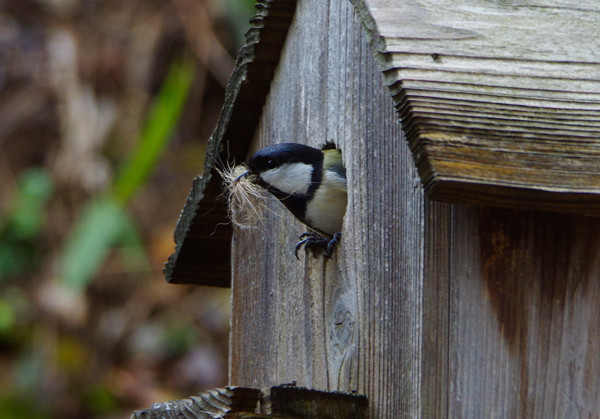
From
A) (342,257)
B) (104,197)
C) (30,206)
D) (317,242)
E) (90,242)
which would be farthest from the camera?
(30,206)

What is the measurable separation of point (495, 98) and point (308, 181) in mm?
852

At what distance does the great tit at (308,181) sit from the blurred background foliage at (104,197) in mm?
2711

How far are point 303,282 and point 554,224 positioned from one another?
2.44 feet

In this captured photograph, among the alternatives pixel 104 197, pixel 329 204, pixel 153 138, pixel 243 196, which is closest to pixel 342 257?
pixel 329 204

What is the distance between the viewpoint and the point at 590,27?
1.61 metres

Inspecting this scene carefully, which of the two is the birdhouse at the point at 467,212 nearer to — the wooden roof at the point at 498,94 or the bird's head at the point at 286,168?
the wooden roof at the point at 498,94

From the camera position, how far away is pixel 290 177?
219 cm

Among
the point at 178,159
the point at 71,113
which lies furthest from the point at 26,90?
the point at 178,159

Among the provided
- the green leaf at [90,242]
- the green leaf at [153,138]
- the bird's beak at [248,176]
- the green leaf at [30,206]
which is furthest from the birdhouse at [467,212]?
the green leaf at [30,206]

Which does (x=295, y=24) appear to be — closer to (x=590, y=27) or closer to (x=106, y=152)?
Result: (x=590, y=27)

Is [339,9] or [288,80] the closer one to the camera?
[339,9]

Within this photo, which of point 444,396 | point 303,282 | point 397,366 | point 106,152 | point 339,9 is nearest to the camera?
point 444,396

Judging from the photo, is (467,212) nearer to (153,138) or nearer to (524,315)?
(524,315)

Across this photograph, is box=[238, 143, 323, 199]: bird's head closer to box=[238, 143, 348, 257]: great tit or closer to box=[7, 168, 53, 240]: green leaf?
box=[238, 143, 348, 257]: great tit
